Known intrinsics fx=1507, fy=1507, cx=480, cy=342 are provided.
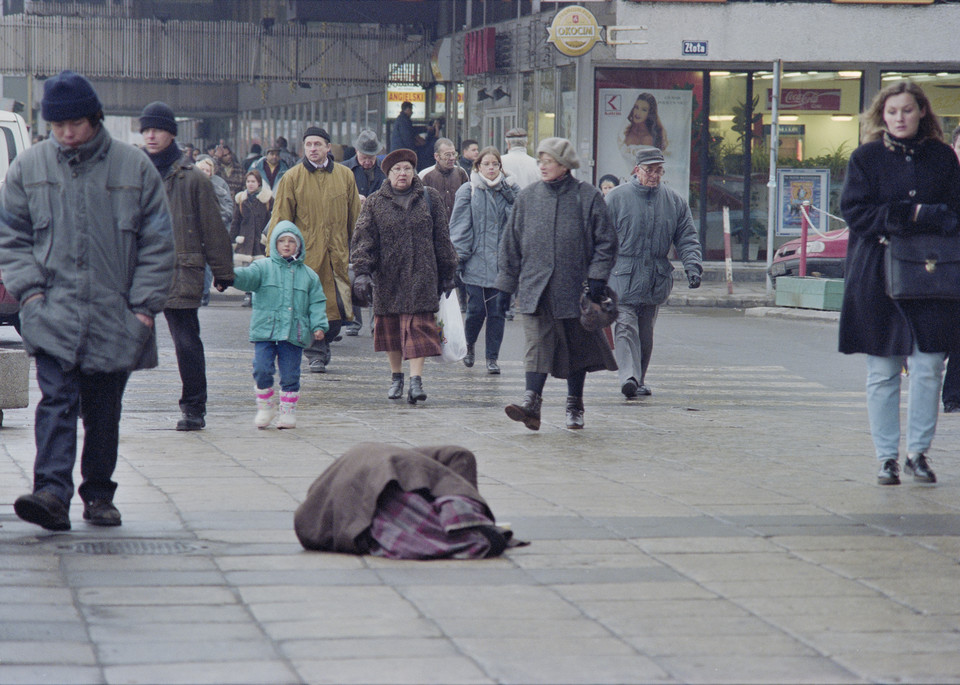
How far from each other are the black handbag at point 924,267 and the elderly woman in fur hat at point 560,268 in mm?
2337

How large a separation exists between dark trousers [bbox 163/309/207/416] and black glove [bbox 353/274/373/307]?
1857 millimetres

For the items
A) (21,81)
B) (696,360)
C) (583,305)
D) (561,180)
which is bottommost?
(696,360)

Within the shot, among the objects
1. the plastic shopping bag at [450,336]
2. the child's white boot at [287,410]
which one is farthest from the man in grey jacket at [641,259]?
the child's white boot at [287,410]

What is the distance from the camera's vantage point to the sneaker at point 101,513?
19.9ft

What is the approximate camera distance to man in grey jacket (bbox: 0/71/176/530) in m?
6.00

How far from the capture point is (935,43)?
25.6 meters

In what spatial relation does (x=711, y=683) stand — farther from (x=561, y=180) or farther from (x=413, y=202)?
(x=413, y=202)

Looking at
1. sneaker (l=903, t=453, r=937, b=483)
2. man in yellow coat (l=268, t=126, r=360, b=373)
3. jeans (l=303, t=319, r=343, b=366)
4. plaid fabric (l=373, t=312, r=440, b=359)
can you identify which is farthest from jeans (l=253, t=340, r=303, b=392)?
sneaker (l=903, t=453, r=937, b=483)

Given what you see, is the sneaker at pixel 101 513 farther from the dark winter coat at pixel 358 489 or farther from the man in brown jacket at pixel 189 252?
the man in brown jacket at pixel 189 252

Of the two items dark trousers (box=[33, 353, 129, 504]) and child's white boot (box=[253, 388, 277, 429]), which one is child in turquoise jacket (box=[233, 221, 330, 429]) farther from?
dark trousers (box=[33, 353, 129, 504])

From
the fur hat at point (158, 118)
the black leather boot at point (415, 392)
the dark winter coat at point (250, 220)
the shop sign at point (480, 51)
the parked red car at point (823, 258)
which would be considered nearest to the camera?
the fur hat at point (158, 118)

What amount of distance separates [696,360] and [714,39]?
479 inches

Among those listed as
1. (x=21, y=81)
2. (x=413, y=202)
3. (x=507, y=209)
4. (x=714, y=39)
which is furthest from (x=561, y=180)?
(x=21, y=81)

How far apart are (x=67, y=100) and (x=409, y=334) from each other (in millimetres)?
5008
